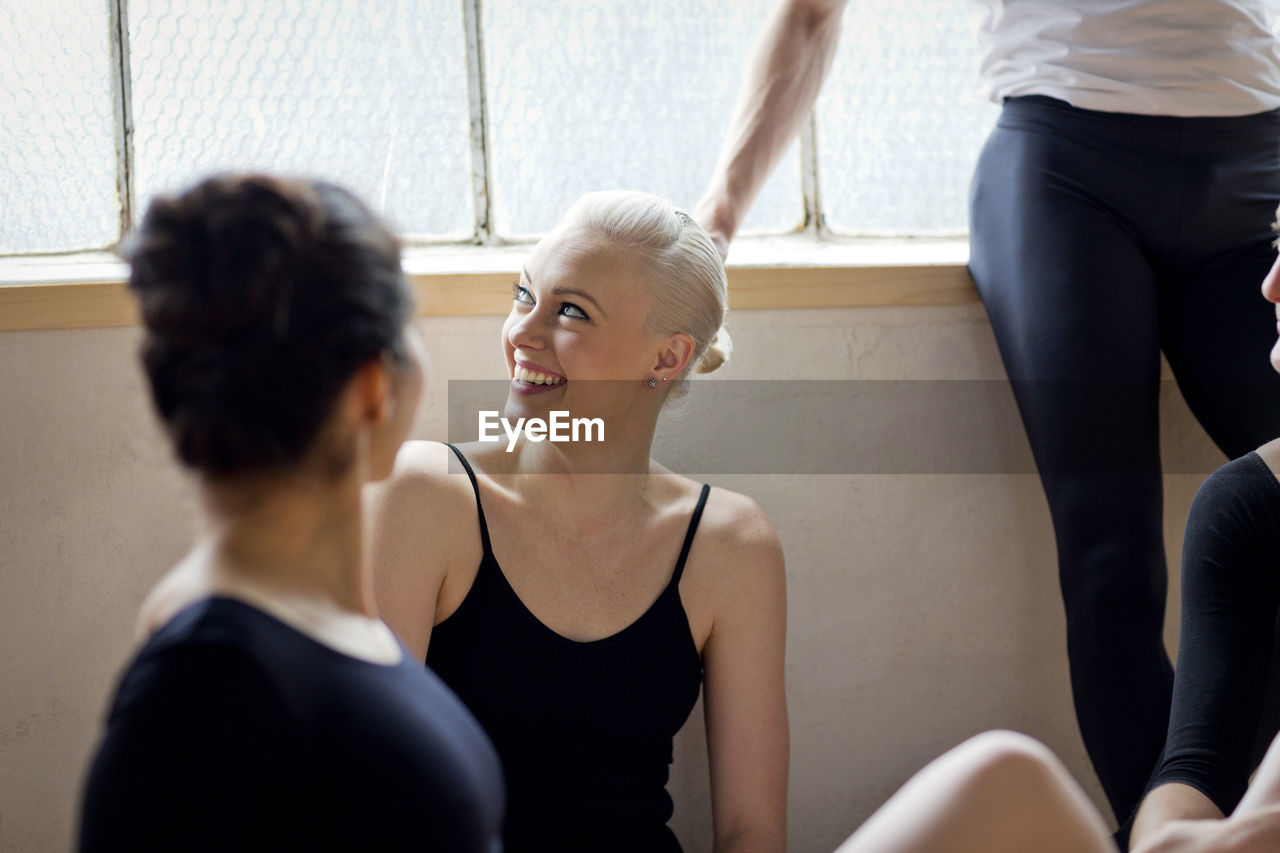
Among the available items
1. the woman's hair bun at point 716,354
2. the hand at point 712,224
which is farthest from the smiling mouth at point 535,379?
the hand at point 712,224

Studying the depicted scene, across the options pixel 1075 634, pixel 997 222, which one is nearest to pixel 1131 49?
pixel 997 222

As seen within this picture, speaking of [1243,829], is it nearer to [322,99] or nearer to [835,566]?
[835,566]

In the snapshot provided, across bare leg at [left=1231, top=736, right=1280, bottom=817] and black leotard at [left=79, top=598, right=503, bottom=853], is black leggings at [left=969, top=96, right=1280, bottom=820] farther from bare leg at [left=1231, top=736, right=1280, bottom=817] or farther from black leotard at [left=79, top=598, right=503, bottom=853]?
black leotard at [left=79, top=598, right=503, bottom=853]

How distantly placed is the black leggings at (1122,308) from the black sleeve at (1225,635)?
159 mm

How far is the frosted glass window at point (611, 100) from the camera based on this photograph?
1.80m

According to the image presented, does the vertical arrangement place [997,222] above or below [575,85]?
below

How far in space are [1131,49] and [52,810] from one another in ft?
5.66

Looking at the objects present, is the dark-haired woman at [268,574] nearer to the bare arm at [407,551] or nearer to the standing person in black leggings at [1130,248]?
the bare arm at [407,551]

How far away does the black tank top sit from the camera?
124cm

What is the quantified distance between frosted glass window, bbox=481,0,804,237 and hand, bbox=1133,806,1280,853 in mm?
1142

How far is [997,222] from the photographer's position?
1570mm

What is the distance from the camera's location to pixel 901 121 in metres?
1.92

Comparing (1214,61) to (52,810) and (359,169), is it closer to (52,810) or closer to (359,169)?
(359,169)

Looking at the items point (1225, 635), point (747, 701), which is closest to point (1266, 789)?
point (1225, 635)
